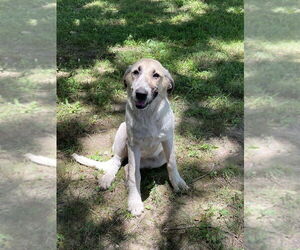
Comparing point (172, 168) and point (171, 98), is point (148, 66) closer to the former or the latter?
point (172, 168)

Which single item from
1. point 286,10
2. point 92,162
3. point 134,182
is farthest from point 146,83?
point 286,10

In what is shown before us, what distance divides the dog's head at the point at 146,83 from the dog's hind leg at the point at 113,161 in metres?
0.57

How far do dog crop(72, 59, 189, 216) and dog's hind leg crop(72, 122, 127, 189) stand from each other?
0.16 ft

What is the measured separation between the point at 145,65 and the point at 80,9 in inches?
234

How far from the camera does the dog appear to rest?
3.16 meters

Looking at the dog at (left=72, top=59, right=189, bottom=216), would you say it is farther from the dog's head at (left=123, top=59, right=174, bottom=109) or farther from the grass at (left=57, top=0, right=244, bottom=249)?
the grass at (left=57, top=0, right=244, bottom=249)

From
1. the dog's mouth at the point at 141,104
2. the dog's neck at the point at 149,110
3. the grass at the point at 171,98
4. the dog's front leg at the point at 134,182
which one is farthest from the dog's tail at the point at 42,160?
the dog's mouth at the point at 141,104

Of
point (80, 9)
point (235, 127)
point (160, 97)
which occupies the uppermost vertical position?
point (160, 97)

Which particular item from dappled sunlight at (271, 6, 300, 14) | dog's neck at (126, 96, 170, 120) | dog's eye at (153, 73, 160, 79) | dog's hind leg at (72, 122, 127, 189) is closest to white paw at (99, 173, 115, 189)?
dog's hind leg at (72, 122, 127, 189)

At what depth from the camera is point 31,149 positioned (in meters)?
4.24

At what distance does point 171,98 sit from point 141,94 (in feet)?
7.31

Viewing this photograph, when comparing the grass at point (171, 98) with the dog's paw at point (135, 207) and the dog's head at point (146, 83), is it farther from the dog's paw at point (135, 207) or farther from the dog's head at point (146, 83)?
the dog's head at point (146, 83)

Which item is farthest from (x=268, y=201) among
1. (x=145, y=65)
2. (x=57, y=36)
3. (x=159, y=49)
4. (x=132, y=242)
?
(x=57, y=36)

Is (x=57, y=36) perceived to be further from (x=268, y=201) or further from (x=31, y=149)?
(x=268, y=201)
